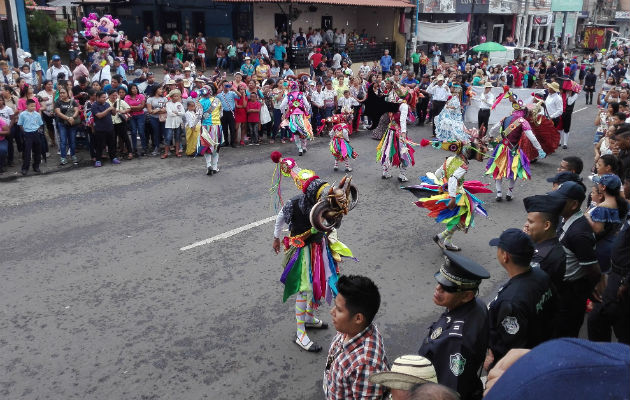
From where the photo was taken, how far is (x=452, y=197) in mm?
7699

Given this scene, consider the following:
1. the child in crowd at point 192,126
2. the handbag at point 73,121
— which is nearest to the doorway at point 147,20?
the child in crowd at point 192,126

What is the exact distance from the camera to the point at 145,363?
212 inches

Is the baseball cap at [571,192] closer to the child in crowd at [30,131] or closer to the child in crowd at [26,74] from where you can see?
the child in crowd at [30,131]

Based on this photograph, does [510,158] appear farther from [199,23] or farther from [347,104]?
[199,23]

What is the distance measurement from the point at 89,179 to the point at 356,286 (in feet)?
30.9

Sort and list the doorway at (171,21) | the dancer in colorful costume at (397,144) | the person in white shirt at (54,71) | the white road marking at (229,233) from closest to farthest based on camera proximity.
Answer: the white road marking at (229,233), the dancer in colorful costume at (397,144), the person in white shirt at (54,71), the doorway at (171,21)

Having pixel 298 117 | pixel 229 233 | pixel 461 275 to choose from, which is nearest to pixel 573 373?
pixel 461 275

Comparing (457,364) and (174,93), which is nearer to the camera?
(457,364)

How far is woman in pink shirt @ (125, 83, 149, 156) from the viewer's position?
43.3ft

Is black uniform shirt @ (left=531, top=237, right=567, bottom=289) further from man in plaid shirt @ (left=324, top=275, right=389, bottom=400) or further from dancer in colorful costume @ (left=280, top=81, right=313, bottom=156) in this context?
dancer in colorful costume @ (left=280, top=81, right=313, bottom=156)

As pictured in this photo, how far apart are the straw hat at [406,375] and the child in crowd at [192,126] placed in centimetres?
1082

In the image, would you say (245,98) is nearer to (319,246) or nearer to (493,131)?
(493,131)

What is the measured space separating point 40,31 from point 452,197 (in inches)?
886

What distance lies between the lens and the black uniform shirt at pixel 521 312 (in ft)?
11.9
